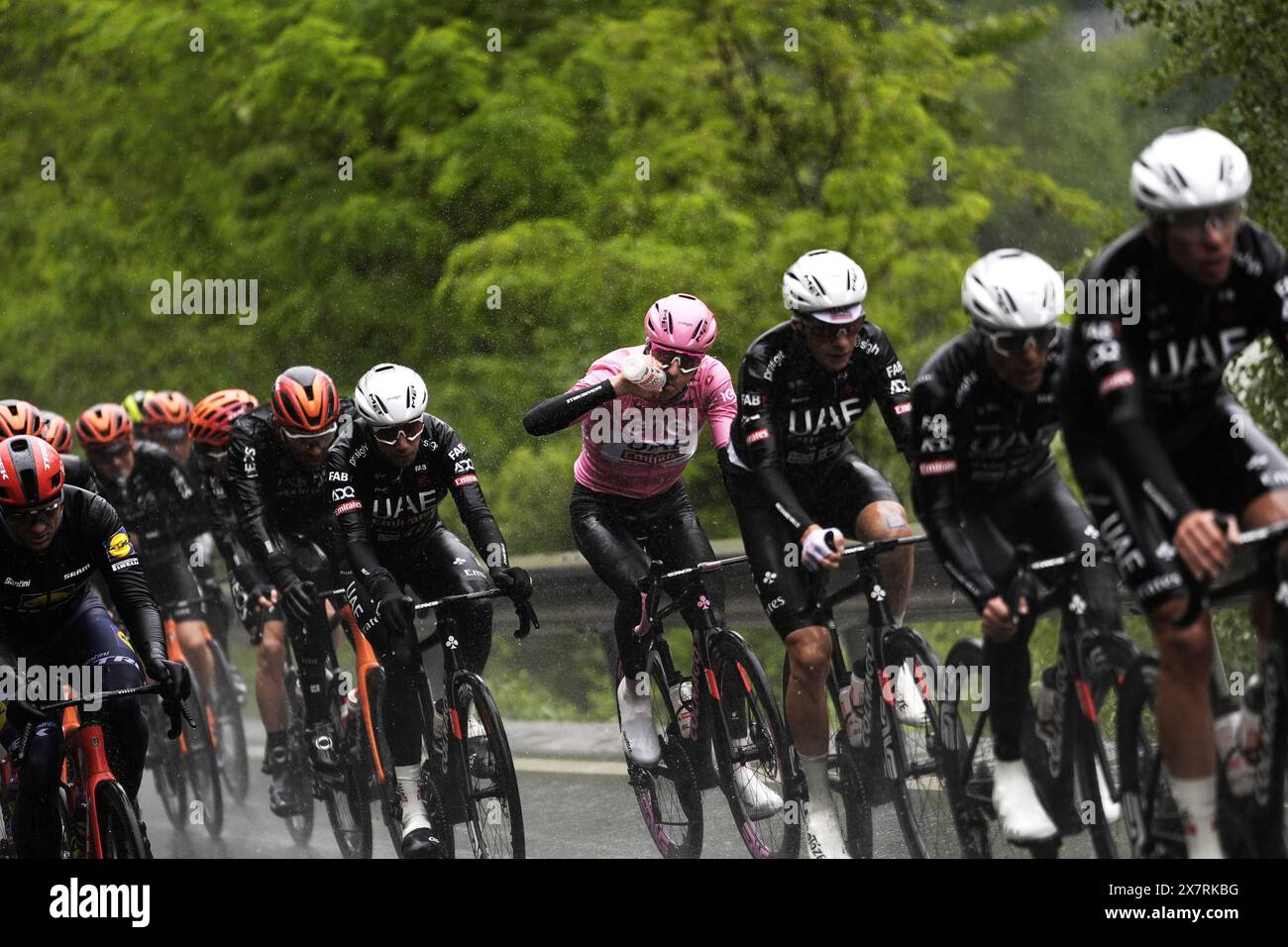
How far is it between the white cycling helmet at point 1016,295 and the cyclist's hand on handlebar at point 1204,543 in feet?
3.54

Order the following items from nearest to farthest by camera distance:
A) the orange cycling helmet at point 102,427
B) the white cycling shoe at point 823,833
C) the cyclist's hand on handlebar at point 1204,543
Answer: the cyclist's hand on handlebar at point 1204,543 → the white cycling shoe at point 823,833 → the orange cycling helmet at point 102,427

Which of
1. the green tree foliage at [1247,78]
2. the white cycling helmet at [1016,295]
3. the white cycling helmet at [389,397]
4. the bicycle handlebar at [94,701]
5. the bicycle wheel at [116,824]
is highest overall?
the green tree foliage at [1247,78]

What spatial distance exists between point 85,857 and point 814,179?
9584 mm

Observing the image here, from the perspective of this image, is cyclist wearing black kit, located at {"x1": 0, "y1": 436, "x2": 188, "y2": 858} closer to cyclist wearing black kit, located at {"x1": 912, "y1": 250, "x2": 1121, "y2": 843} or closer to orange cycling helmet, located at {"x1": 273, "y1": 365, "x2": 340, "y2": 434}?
orange cycling helmet, located at {"x1": 273, "y1": 365, "x2": 340, "y2": 434}

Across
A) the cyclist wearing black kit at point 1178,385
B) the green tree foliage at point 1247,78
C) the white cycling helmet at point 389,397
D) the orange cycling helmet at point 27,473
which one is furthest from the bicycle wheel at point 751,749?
the green tree foliage at point 1247,78

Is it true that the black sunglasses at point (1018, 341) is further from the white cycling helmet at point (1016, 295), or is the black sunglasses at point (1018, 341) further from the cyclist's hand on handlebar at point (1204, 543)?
the cyclist's hand on handlebar at point (1204, 543)

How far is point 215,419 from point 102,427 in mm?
1242

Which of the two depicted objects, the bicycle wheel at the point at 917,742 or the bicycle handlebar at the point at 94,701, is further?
the bicycle wheel at the point at 917,742

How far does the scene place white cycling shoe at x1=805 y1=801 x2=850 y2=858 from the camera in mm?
6922

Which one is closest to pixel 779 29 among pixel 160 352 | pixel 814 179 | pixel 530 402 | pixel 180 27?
pixel 814 179

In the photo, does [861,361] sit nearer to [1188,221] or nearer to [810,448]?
[810,448]

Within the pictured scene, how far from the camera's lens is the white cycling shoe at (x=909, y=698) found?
22.0 ft

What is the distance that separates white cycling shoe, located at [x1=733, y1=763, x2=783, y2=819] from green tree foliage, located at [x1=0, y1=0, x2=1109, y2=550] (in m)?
6.97

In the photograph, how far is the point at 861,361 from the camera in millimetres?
7199
